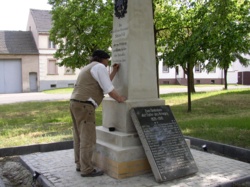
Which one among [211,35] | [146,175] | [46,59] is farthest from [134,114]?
[46,59]

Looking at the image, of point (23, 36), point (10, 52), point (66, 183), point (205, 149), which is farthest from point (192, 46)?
point (23, 36)

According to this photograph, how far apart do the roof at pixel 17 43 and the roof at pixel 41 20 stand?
241cm

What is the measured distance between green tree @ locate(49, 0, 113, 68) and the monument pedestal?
42.0 feet

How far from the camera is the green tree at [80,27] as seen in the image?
1872 cm

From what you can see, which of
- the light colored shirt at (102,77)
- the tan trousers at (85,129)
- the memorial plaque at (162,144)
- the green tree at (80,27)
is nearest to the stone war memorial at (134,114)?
the memorial plaque at (162,144)

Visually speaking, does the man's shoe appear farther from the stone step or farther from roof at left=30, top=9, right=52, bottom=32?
roof at left=30, top=9, right=52, bottom=32

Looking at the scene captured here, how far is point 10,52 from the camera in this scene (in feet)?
129

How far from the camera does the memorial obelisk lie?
5.47 meters

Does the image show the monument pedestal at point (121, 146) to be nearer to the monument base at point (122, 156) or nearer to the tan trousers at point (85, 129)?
the monument base at point (122, 156)

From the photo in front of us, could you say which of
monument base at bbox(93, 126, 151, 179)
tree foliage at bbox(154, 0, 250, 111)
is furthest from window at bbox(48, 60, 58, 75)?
monument base at bbox(93, 126, 151, 179)

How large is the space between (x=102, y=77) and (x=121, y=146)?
1.20 meters

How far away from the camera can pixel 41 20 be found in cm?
4175

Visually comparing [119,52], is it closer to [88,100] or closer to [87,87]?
[87,87]

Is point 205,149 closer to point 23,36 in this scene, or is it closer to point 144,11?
point 144,11
